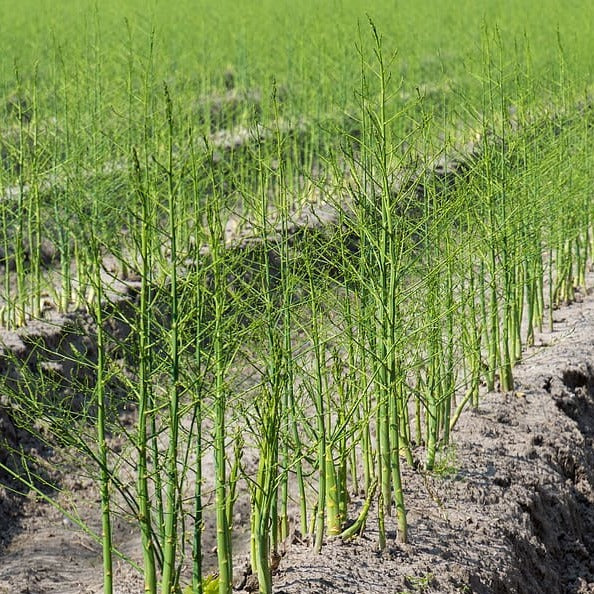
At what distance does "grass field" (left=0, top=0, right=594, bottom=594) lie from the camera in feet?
9.63

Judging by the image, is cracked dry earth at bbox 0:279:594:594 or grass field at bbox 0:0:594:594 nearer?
grass field at bbox 0:0:594:594

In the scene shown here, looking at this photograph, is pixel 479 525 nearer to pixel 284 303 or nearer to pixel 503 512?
pixel 503 512

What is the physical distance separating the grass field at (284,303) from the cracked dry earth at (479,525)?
0.36 ft

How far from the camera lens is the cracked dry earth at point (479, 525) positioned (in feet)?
11.4

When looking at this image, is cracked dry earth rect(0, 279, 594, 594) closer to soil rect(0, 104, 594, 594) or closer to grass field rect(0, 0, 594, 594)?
soil rect(0, 104, 594, 594)

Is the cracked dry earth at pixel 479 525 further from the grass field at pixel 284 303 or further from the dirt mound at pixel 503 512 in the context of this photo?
the grass field at pixel 284 303

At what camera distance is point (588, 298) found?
280 inches

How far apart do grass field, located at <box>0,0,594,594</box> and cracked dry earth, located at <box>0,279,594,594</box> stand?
0.11m

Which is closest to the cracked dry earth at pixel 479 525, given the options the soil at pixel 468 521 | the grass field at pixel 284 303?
the soil at pixel 468 521

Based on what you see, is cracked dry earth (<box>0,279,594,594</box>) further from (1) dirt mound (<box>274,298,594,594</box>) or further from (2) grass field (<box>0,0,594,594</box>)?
(2) grass field (<box>0,0,594,594</box>)

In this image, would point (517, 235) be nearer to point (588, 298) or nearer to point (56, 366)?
point (588, 298)

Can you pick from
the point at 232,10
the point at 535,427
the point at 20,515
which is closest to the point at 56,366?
the point at 20,515

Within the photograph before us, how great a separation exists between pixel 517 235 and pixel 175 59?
857cm

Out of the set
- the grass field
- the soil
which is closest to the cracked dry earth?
the soil
